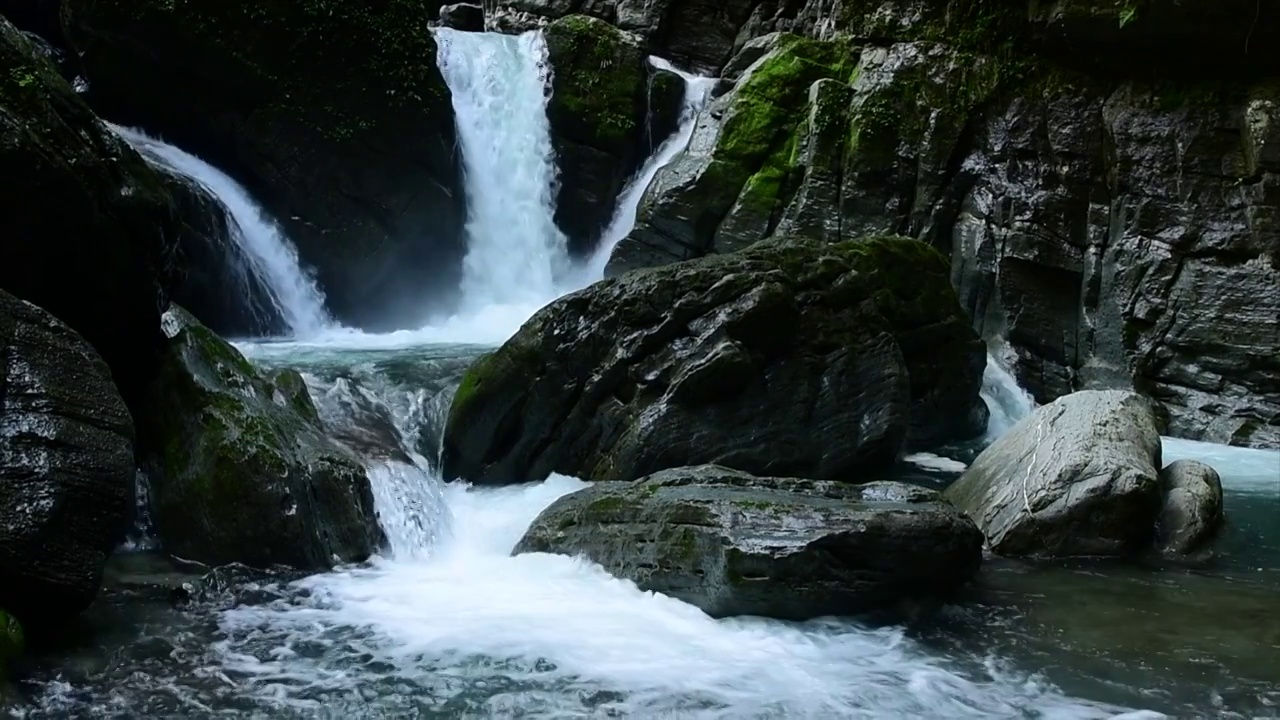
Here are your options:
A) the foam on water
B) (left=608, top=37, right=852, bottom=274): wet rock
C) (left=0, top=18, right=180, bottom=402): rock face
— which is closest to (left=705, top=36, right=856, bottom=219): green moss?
(left=608, top=37, right=852, bottom=274): wet rock

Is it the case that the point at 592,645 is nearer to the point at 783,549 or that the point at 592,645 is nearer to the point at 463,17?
the point at 783,549

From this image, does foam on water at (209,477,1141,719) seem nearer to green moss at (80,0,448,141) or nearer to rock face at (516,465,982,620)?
rock face at (516,465,982,620)

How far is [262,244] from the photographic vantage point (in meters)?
16.3

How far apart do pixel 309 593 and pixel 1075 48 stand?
1448 centimetres

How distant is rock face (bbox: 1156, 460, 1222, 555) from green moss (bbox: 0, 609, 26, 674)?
28.0 feet

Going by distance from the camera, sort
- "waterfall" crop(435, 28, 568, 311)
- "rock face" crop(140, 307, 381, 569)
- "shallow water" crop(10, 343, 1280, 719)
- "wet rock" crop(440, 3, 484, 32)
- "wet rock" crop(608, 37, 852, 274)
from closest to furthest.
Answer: "shallow water" crop(10, 343, 1280, 719), "rock face" crop(140, 307, 381, 569), "wet rock" crop(608, 37, 852, 274), "waterfall" crop(435, 28, 568, 311), "wet rock" crop(440, 3, 484, 32)

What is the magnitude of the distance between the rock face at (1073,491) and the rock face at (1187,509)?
0.48ft

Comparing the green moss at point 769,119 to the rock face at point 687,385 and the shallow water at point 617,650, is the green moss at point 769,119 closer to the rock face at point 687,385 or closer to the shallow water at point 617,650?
the rock face at point 687,385

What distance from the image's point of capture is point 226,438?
816 centimetres

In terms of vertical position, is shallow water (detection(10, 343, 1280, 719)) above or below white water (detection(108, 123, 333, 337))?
below

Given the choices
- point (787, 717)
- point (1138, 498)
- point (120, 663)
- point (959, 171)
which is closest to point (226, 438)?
point (120, 663)

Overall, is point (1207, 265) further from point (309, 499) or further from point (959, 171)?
point (309, 499)

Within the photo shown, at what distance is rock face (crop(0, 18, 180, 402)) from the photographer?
7.38 meters

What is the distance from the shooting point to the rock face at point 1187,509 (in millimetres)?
8688
